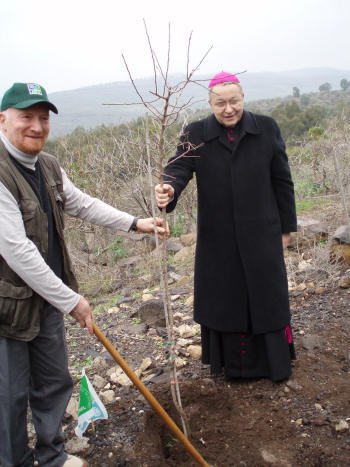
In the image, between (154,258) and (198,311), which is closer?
(198,311)

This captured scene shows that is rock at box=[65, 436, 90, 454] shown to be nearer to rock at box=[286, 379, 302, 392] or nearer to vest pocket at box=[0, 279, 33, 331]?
vest pocket at box=[0, 279, 33, 331]

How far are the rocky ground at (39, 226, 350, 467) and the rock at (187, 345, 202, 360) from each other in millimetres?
11

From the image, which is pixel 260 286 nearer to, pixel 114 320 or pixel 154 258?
pixel 114 320

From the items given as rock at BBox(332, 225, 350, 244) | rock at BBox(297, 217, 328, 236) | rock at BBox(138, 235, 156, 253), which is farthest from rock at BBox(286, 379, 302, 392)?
rock at BBox(138, 235, 156, 253)

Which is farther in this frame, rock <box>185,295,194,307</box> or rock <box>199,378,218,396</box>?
rock <box>185,295,194,307</box>

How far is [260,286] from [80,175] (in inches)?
223

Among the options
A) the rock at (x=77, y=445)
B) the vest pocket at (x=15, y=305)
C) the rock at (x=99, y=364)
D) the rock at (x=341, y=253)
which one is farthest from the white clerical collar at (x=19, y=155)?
the rock at (x=341, y=253)

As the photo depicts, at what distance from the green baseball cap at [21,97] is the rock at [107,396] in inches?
77.5

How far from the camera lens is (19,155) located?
1930 millimetres

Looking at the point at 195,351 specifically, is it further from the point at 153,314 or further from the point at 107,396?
the point at 153,314

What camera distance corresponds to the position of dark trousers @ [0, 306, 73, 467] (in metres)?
2.06

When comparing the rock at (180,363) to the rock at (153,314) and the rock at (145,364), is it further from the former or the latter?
the rock at (153,314)

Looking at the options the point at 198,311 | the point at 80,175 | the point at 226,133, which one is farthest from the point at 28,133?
the point at 80,175

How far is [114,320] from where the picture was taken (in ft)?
15.0
